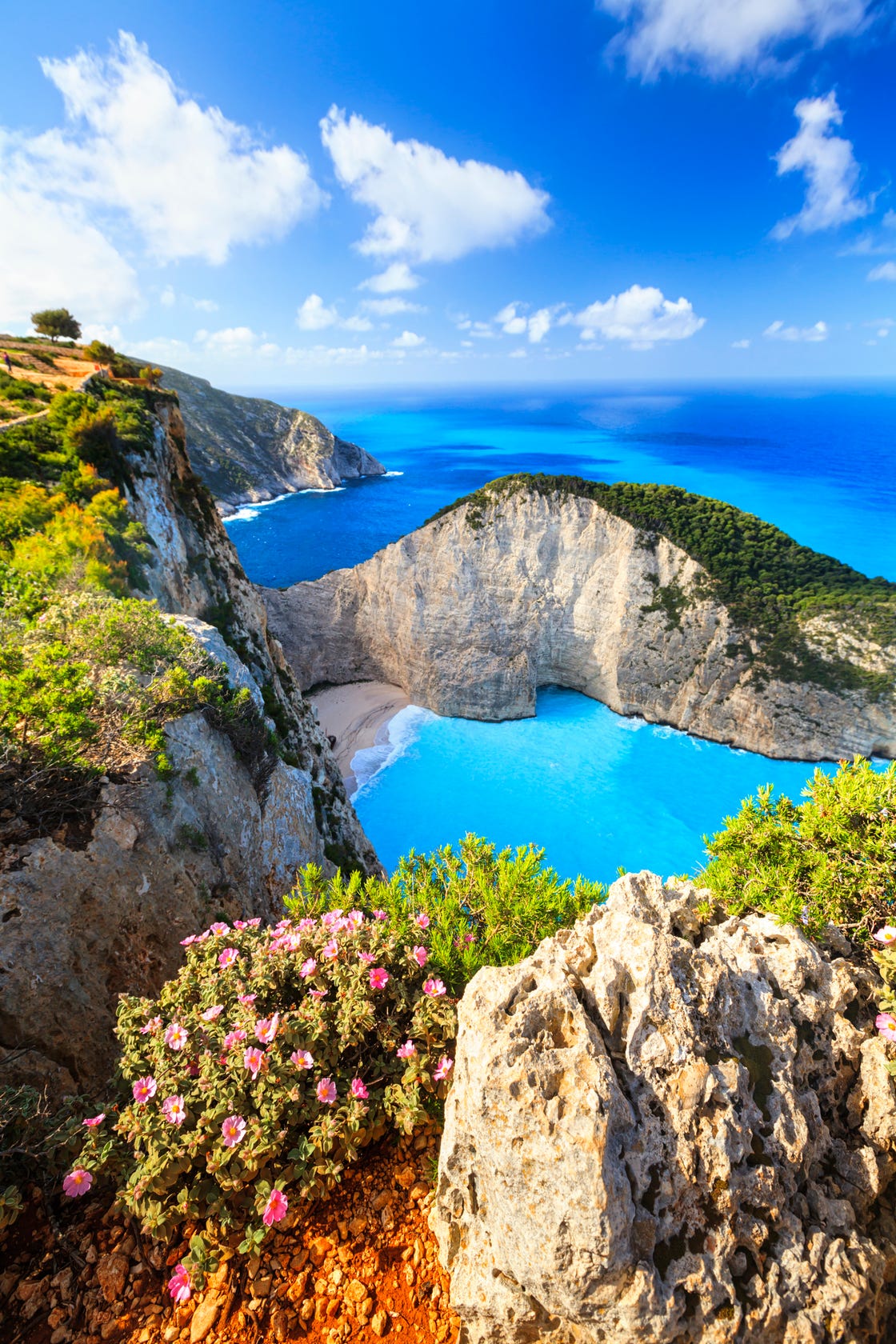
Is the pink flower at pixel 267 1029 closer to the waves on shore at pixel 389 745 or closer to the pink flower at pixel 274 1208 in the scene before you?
the pink flower at pixel 274 1208

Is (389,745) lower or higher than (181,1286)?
lower

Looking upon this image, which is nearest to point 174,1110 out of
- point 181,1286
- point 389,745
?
point 181,1286

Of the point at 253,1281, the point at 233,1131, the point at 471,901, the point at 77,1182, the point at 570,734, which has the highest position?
the point at 233,1131

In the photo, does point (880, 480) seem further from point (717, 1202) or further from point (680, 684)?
point (717, 1202)

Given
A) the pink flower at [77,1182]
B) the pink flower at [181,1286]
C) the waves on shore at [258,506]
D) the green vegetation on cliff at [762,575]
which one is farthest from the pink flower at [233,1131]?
the waves on shore at [258,506]

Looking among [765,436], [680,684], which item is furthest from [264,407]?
[765,436]

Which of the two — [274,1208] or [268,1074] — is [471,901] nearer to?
[268,1074]
